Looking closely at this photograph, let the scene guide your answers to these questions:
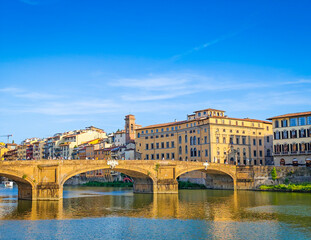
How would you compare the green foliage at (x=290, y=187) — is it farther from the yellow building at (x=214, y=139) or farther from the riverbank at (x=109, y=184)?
the riverbank at (x=109, y=184)

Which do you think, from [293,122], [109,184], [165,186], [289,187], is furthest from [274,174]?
[109,184]

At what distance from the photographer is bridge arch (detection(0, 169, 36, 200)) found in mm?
57225

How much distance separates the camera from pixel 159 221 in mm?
38938

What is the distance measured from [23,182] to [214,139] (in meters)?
47.2

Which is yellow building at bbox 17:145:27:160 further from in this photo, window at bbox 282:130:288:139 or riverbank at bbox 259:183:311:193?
riverbank at bbox 259:183:311:193

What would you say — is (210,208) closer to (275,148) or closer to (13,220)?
(13,220)

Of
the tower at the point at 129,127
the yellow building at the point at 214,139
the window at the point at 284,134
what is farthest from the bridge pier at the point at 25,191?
the tower at the point at 129,127

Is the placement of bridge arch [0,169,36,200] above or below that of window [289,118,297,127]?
below

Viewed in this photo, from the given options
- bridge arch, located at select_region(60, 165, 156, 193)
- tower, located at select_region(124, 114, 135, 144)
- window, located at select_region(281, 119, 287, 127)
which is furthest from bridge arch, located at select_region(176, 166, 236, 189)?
tower, located at select_region(124, 114, 135, 144)

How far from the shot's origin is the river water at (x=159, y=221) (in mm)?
32719

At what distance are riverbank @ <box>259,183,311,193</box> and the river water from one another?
58.6 feet

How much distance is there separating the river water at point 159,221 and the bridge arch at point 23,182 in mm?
5280

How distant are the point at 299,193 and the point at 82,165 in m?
38.5

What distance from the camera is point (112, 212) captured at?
4628 cm
